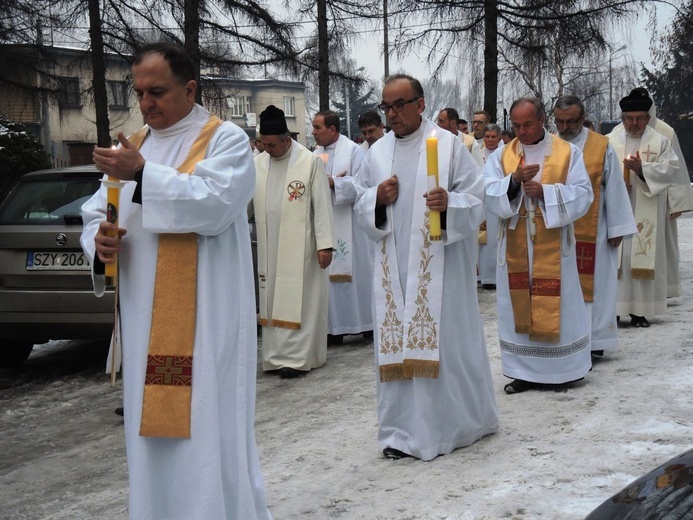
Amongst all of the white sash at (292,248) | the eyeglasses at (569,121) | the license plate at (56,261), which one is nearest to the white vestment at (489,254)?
the white sash at (292,248)

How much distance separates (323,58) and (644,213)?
29.6ft

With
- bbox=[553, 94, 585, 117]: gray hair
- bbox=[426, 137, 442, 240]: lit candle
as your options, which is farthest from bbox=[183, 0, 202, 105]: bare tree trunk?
bbox=[426, 137, 442, 240]: lit candle

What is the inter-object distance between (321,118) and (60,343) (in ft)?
11.3

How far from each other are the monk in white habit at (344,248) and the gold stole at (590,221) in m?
2.46

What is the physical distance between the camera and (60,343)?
33.0ft

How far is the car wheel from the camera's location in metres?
8.60

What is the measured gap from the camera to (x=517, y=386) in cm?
691

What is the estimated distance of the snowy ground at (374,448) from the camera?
4809 millimetres

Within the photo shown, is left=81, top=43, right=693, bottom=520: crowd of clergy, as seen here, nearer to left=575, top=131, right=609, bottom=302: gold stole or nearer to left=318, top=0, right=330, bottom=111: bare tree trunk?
left=575, top=131, right=609, bottom=302: gold stole

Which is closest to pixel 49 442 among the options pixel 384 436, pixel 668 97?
pixel 384 436

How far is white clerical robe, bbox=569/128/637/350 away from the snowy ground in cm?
26

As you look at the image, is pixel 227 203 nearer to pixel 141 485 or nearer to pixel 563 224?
pixel 141 485

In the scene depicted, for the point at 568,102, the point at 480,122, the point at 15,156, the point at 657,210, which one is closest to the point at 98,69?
the point at 15,156

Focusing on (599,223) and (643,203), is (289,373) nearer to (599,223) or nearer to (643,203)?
(599,223)
